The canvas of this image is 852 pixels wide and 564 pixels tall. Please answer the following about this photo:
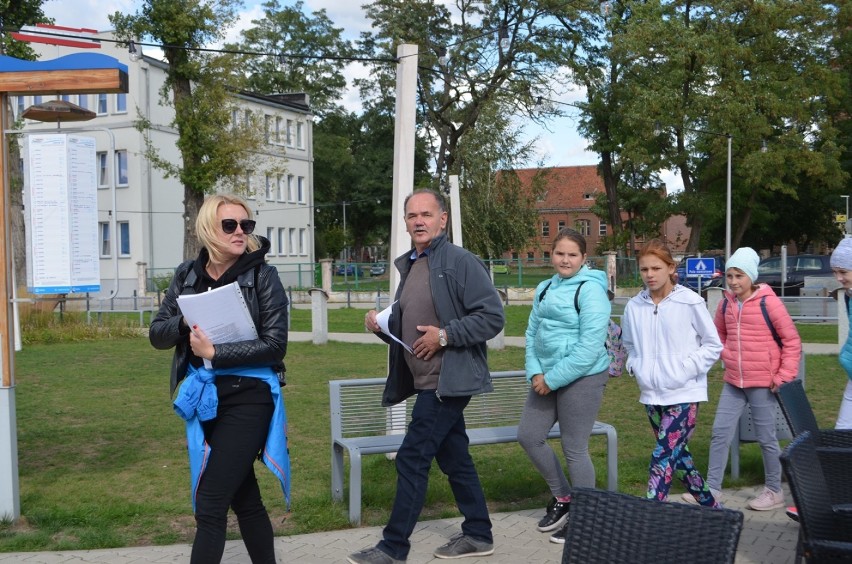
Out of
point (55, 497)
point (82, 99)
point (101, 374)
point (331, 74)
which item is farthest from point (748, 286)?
point (331, 74)

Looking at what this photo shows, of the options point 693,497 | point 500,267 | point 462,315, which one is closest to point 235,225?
point 462,315

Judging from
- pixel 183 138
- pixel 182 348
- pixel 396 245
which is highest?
pixel 183 138

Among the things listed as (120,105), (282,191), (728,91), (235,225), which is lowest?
(235,225)

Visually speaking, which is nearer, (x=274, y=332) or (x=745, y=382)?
(x=274, y=332)

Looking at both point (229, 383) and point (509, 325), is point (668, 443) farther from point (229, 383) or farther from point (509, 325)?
point (509, 325)

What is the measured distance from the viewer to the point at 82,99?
45625 mm

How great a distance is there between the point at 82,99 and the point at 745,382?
148ft

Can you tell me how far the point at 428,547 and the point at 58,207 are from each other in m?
3.31

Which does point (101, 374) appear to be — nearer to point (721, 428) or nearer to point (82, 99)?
point (721, 428)

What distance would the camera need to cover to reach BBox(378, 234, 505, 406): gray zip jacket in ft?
15.2

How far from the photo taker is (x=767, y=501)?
19.9 ft

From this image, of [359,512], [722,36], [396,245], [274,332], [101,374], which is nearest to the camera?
[274,332]

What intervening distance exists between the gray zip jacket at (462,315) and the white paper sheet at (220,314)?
108 centimetres

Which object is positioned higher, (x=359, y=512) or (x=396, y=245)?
(x=396, y=245)
